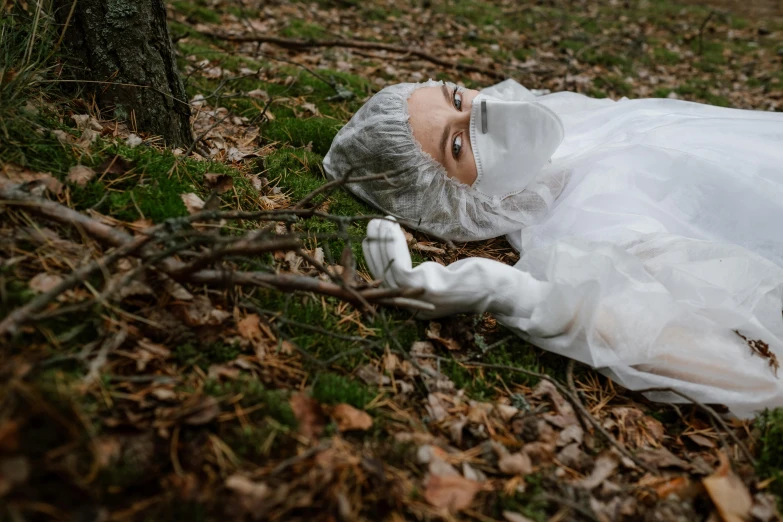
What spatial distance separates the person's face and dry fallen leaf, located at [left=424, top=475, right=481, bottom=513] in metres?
1.90

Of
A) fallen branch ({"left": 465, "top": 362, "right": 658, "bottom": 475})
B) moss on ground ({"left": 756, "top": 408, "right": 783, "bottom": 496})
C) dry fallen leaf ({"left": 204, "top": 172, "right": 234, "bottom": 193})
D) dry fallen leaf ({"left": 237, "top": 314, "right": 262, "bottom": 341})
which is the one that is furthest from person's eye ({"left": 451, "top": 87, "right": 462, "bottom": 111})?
moss on ground ({"left": 756, "top": 408, "right": 783, "bottom": 496})

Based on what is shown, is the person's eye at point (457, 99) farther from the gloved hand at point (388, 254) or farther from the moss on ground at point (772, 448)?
the moss on ground at point (772, 448)

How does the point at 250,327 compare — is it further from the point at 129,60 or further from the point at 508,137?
the point at 508,137

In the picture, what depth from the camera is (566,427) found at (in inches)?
84.9

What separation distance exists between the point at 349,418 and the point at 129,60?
2.16m

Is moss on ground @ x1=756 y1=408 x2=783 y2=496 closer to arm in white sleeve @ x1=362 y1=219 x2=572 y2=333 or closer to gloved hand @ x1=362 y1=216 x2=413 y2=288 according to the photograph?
arm in white sleeve @ x1=362 y1=219 x2=572 y2=333

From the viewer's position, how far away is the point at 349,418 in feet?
6.13

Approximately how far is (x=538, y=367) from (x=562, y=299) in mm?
335

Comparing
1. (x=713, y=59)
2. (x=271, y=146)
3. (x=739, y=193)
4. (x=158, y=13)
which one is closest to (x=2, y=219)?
(x=158, y=13)

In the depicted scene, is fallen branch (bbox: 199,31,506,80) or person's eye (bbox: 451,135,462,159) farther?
fallen branch (bbox: 199,31,506,80)

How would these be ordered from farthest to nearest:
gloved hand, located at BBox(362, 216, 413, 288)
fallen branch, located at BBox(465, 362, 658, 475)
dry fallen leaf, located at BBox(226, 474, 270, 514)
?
gloved hand, located at BBox(362, 216, 413, 288), fallen branch, located at BBox(465, 362, 658, 475), dry fallen leaf, located at BBox(226, 474, 270, 514)

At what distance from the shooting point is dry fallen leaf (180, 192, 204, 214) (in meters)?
2.43

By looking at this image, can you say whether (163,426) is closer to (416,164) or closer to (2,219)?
(2,219)

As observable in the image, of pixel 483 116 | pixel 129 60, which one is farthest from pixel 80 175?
pixel 483 116
